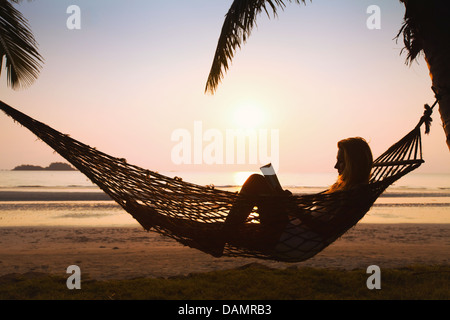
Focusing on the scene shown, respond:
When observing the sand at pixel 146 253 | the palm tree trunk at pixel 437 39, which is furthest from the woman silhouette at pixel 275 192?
the sand at pixel 146 253

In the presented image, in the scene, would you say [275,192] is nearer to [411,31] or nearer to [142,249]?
[411,31]

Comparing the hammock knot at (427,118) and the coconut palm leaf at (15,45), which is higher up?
the coconut palm leaf at (15,45)

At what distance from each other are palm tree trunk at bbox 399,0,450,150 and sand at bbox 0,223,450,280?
86.3 inches

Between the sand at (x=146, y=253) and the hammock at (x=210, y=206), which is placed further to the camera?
the sand at (x=146, y=253)

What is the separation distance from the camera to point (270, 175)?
210 centimetres

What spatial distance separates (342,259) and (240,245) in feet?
8.53

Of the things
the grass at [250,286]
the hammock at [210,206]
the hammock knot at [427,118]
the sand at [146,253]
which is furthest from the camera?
the sand at [146,253]

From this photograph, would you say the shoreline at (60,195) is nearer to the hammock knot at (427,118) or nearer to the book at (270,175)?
the book at (270,175)

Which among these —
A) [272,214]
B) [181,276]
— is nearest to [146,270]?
[181,276]

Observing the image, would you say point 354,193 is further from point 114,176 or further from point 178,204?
point 114,176

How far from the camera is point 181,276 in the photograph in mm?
3270

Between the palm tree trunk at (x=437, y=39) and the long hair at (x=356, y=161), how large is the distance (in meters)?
0.50

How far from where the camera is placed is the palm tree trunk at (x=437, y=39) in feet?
6.90

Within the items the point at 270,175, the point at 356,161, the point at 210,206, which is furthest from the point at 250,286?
the point at 356,161
